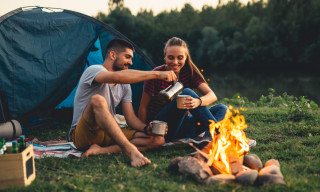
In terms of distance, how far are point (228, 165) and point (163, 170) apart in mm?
558

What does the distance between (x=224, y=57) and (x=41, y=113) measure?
93.6 ft

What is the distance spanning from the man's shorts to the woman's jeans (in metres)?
0.65

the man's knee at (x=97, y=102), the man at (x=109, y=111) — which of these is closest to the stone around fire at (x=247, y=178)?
the man at (x=109, y=111)

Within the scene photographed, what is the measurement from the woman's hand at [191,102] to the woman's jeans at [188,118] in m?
0.10

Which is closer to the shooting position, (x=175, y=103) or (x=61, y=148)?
(x=175, y=103)

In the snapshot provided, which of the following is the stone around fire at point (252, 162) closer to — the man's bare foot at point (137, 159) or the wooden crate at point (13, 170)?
the man's bare foot at point (137, 159)

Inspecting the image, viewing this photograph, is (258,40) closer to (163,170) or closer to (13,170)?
(163,170)

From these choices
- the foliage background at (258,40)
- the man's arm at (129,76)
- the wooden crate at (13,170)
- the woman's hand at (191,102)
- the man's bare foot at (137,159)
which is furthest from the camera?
the foliage background at (258,40)

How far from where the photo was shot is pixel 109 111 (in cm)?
283

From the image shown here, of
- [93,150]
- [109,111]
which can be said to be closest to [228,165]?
[109,111]

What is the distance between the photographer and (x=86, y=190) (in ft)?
7.05

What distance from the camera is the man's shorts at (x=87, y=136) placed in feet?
10.0

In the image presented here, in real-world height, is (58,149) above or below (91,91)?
below

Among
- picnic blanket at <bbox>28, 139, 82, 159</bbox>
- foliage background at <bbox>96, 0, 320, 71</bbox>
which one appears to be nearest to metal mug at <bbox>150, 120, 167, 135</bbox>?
picnic blanket at <bbox>28, 139, 82, 159</bbox>
